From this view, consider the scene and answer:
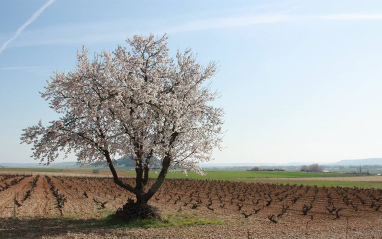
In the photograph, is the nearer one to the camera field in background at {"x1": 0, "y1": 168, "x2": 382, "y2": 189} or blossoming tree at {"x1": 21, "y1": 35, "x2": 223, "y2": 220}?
blossoming tree at {"x1": 21, "y1": 35, "x2": 223, "y2": 220}

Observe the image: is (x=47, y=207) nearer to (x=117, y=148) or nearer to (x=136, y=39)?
(x=117, y=148)

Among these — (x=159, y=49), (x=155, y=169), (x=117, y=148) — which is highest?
(x=159, y=49)

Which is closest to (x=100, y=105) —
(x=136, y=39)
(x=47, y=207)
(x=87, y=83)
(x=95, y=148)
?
(x=87, y=83)

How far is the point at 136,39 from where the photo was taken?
2052 centimetres

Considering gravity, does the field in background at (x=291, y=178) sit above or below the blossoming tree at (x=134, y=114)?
below

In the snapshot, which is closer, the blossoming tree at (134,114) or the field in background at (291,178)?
the blossoming tree at (134,114)

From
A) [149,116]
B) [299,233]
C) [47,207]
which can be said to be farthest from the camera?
[47,207]

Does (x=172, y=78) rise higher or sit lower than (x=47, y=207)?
higher

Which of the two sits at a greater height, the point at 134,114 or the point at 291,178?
the point at 134,114

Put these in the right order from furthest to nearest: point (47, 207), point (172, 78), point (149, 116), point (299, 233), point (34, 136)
A: 1. point (47, 207)
2. point (172, 78)
3. point (149, 116)
4. point (34, 136)
5. point (299, 233)

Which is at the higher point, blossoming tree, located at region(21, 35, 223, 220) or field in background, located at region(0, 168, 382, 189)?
blossoming tree, located at region(21, 35, 223, 220)

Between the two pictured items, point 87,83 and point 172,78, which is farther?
point 172,78

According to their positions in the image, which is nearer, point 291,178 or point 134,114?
point 134,114

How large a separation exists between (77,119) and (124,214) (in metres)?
5.91
